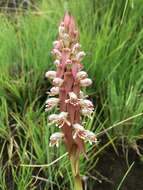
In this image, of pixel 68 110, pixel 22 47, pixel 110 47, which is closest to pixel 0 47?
pixel 22 47

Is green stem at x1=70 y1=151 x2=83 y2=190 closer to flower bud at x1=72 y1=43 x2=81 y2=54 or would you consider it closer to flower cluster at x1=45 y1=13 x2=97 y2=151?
flower cluster at x1=45 y1=13 x2=97 y2=151

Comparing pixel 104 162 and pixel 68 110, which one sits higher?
pixel 68 110

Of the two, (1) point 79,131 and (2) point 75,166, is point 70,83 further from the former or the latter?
(2) point 75,166


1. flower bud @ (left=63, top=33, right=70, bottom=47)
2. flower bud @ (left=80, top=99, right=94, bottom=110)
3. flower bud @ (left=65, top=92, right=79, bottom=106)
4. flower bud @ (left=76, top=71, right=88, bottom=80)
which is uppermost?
flower bud @ (left=63, top=33, right=70, bottom=47)

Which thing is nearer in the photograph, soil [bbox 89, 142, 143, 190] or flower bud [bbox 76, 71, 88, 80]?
flower bud [bbox 76, 71, 88, 80]

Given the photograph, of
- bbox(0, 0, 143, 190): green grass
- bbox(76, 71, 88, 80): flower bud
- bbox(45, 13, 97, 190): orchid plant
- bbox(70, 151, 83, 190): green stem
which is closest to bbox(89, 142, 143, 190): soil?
bbox(0, 0, 143, 190): green grass

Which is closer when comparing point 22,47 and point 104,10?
point 22,47

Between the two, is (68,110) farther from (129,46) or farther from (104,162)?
(129,46)

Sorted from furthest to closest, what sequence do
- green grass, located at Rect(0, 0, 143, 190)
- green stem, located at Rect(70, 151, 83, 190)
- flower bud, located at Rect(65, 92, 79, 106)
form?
green grass, located at Rect(0, 0, 143, 190)
green stem, located at Rect(70, 151, 83, 190)
flower bud, located at Rect(65, 92, 79, 106)

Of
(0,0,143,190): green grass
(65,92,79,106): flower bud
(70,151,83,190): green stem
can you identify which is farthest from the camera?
(0,0,143,190): green grass
